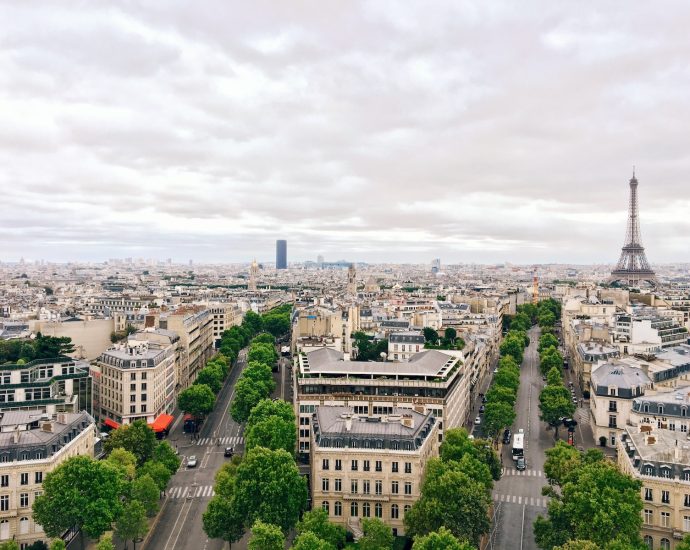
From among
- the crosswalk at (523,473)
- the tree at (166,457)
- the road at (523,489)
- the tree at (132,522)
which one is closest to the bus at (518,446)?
the road at (523,489)

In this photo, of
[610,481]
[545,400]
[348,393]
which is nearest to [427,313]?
[545,400]

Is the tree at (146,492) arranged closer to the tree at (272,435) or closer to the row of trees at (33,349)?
the tree at (272,435)

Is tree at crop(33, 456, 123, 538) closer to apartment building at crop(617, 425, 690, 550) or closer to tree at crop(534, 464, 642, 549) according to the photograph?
tree at crop(534, 464, 642, 549)

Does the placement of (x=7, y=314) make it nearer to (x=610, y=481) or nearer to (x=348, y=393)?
(x=348, y=393)

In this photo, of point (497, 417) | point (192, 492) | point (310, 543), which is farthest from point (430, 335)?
point (310, 543)

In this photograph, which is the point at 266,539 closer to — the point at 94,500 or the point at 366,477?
the point at 366,477

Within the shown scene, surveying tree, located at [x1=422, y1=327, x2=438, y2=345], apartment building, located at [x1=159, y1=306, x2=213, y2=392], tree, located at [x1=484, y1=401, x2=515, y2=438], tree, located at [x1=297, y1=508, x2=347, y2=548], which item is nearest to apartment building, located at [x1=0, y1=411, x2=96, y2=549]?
tree, located at [x1=297, y1=508, x2=347, y2=548]
